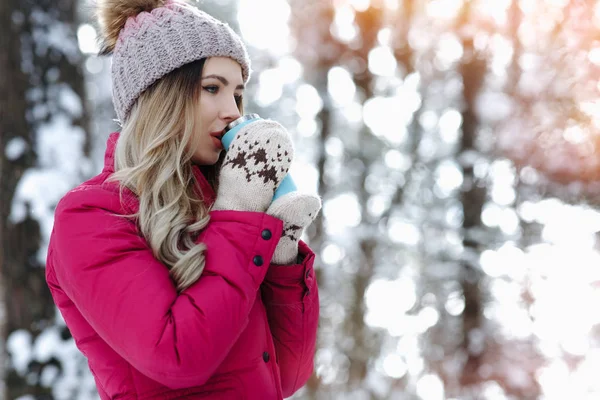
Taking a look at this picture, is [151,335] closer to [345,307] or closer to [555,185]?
[555,185]

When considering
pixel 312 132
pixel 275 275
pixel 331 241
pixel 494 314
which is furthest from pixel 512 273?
pixel 275 275

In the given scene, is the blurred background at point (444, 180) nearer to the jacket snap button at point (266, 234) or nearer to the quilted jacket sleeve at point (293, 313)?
the quilted jacket sleeve at point (293, 313)

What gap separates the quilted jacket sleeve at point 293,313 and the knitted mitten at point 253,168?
0.23 m

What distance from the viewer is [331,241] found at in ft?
28.9

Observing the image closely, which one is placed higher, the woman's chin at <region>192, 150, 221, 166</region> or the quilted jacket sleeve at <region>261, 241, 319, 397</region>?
the woman's chin at <region>192, 150, 221, 166</region>

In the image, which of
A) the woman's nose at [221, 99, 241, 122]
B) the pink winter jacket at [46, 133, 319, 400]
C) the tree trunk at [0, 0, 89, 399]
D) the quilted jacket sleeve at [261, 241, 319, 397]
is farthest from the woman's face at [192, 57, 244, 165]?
the tree trunk at [0, 0, 89, 399]

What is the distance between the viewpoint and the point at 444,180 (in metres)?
8.50

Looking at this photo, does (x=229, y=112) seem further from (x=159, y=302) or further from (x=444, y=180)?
(x=444, y=180)

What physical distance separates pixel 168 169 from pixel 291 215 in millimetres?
355

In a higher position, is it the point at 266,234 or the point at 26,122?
the point at 266,234

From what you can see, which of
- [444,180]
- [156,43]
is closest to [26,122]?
[156,43]

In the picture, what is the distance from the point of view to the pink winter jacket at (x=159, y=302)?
4.37ft

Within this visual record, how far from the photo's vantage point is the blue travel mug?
1.59 m

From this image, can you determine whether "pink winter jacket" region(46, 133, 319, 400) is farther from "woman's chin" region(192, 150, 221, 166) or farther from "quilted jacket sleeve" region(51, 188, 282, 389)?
"woman's chin" region(192, 150, 221, 166)
